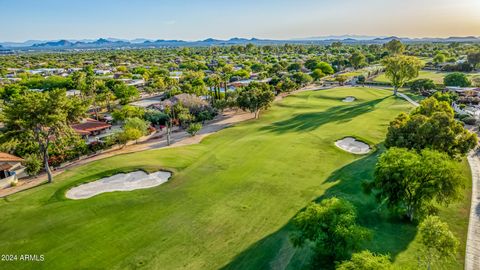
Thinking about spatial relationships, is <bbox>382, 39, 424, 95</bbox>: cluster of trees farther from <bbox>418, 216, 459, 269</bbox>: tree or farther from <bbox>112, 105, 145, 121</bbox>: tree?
<bbox>418, 216, 459, 269</bbox>: tree

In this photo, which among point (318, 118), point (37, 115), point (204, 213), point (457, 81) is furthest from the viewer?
point (457, 81)

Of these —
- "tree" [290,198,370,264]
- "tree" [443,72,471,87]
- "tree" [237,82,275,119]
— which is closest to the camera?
"tree" [290,198,370,264]

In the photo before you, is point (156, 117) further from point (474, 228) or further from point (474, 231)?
point (474, 231)

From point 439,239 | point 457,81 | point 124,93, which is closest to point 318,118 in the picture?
point 439,239

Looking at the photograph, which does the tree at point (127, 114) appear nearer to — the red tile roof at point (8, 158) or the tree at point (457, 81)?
the red tile roof at point (8, 158)

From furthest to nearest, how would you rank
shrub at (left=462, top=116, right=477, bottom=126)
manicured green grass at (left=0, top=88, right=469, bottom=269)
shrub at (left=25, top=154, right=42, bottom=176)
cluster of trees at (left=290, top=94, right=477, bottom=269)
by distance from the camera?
shrub at (left=462, top=116, right=477, bottom=126)
shrub at (left=25, top=154, right=42, bottom=176)
manicured green grass at (left=0, top=88, right=469, bottom=269)
cluster of trees at (left=290, top=94, right=477, bottom=269)

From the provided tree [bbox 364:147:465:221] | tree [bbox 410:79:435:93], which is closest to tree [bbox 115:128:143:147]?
tree [bbox 364:147:465:221]
